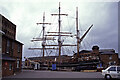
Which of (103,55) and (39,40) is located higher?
(39,40)

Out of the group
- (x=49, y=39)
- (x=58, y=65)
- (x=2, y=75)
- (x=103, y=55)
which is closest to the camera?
(x=2, y=75)

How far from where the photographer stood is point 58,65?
4375 cm

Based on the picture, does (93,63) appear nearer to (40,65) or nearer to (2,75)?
(40,65)

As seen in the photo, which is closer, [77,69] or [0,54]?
[0,54]

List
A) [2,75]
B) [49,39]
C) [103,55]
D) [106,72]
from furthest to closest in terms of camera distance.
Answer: [49,39], [103,55], [2,75], [106,72]

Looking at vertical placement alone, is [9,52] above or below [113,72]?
above

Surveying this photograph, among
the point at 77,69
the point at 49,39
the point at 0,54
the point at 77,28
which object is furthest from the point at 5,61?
the point at 49,39

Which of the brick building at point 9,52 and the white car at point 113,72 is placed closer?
the white car at point 113,72

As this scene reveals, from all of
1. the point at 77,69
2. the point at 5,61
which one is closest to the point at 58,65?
the point at 77,69

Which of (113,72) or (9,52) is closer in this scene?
(113,72)

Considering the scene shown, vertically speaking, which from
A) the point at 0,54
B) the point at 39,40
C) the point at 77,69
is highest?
the point at 39,40

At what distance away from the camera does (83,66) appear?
38.6 metres

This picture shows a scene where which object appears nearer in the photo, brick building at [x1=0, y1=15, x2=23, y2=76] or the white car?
the white car

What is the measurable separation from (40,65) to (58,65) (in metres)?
7.20
